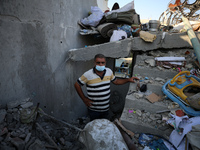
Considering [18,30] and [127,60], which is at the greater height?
[18,30]

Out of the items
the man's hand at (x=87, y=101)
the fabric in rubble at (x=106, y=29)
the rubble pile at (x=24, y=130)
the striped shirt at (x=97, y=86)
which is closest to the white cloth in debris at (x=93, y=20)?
the fabric in rubble at (x=106, y=29)

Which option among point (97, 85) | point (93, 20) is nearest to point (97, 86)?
point (97, 85)

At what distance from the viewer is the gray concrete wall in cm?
235

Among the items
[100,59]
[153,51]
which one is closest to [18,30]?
[100,59]

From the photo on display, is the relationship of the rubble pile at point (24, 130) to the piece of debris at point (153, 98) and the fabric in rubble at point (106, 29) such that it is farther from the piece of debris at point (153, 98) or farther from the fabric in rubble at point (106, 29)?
the fabric in rubble at point (106, 29)

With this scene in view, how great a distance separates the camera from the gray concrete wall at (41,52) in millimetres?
2348

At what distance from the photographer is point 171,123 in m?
1.82

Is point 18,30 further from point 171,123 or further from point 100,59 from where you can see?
point 171,123

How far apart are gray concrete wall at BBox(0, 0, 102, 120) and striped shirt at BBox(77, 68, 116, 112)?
127cm

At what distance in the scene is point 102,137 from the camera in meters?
1.42

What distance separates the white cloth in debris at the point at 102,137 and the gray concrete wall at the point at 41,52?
74.3 inches

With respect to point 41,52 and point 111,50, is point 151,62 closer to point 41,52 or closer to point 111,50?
point 111,50

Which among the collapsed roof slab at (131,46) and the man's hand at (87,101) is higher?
the collapsed roof slab at (131,46)

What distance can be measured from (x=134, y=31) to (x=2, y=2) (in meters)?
3.67
